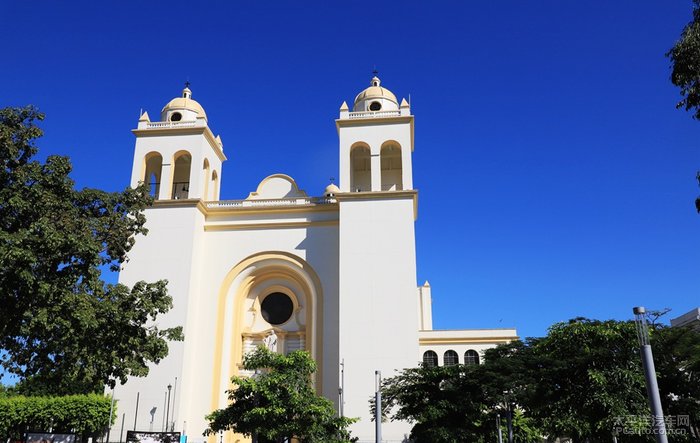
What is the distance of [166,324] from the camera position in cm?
2442

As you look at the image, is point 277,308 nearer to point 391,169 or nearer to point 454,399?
point 391,169

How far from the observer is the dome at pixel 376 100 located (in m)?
29.1

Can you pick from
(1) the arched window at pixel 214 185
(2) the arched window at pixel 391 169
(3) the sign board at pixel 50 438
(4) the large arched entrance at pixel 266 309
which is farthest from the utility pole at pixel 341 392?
(1) the arched window at pixel 214 185

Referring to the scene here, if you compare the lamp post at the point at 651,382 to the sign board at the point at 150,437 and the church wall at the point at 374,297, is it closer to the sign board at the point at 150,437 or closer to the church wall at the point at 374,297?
the sign board at the point at 150,437

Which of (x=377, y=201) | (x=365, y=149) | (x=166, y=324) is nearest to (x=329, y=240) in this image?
(x=377, y=201)

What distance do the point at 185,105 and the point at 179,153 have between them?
3032 millimetres

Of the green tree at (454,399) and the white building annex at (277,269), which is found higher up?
the white building annex at (277,269)

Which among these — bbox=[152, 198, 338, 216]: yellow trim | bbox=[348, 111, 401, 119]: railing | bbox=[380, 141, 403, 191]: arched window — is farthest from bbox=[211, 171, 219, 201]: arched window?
bbox=[380, 141, 403, 191]: arched window

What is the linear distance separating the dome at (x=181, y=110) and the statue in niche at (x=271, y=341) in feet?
37.4

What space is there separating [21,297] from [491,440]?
15.9m

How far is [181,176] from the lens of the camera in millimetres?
30609

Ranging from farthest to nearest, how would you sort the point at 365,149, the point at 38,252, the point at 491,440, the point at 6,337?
the point at 365,149 < the point at 491,440 < the point at 6,337 < the point at 38,252

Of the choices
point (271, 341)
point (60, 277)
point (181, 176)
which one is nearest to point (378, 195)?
point (271, 341)

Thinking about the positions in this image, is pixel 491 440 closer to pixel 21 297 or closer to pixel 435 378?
pixel 435 378
